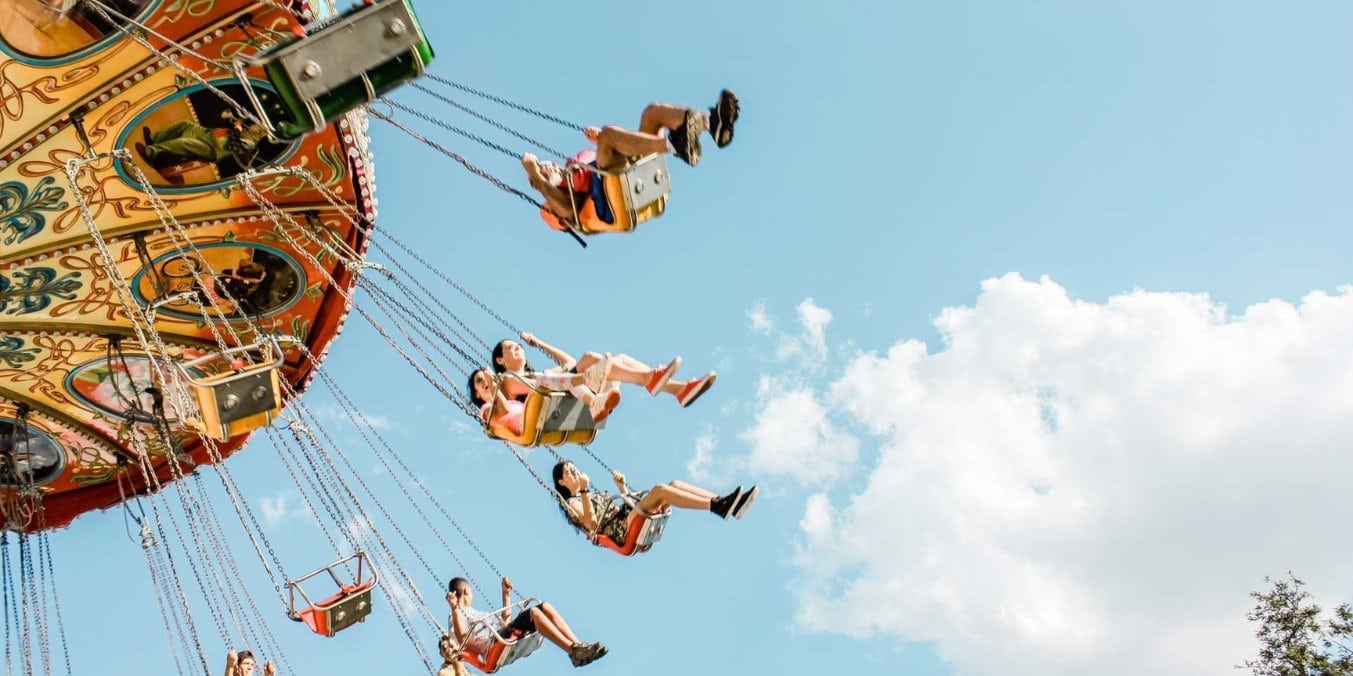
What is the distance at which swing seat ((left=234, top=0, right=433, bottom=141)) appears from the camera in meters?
5.53

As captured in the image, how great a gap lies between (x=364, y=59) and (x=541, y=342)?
88.7 inches

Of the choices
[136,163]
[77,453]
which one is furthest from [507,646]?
[77,453]

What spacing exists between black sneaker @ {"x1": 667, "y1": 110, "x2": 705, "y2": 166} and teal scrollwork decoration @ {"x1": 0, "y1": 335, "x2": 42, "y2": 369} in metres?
5.25

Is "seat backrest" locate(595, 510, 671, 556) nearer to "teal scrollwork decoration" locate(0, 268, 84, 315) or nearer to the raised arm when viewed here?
the raised arm

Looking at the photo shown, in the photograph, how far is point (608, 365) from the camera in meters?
7.08

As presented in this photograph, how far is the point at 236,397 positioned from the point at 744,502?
287 cm

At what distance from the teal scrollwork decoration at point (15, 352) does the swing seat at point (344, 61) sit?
160 inches

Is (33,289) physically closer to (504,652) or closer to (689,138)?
(504,652)

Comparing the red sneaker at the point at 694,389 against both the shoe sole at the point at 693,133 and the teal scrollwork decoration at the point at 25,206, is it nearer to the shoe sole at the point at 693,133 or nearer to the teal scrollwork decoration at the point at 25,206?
the shoe sole at the point at 693,133

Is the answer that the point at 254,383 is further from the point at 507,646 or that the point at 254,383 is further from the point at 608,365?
the point at 507,646

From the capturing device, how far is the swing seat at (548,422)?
6.72 m

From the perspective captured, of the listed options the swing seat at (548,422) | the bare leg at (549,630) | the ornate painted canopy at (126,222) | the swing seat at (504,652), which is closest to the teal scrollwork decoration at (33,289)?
the ornate painted canopy at (126,222)

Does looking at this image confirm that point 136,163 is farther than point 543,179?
Yes

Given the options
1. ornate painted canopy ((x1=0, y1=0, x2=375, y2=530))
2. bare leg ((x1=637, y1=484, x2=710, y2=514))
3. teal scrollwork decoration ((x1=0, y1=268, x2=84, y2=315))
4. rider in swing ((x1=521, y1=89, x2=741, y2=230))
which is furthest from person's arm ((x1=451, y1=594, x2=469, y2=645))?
teal scrollwork decoration ((x1=0, y1=268, x2=84, y2=315))
